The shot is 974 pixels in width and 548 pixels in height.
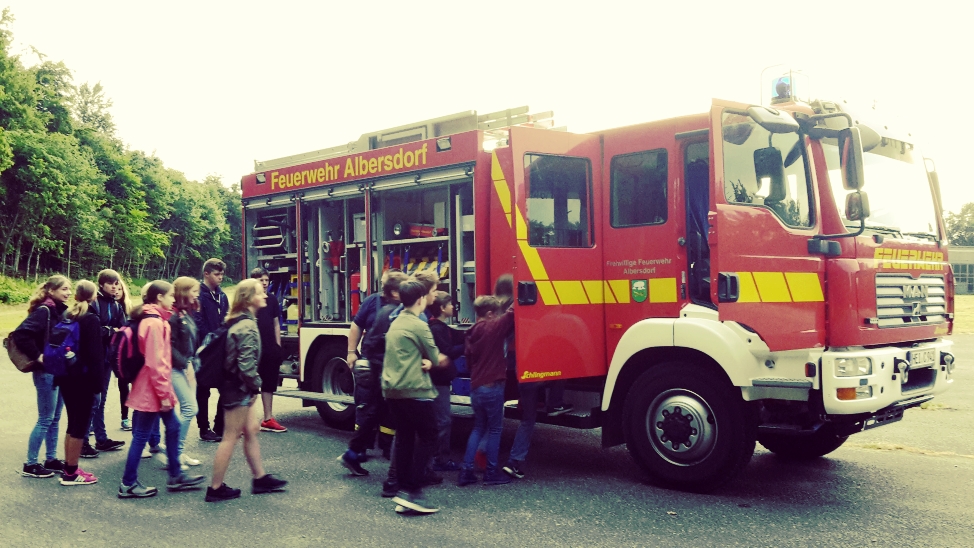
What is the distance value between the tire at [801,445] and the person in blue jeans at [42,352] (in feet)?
19.2

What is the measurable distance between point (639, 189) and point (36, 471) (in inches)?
210

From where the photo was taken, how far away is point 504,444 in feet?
26.2

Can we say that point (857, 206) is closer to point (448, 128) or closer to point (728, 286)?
point (728, 286)

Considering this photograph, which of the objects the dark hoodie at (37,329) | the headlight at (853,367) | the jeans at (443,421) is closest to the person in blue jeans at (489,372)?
the jeans at (443,421)

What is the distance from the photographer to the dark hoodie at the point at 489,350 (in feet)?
20.4

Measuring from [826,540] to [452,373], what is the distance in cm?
259

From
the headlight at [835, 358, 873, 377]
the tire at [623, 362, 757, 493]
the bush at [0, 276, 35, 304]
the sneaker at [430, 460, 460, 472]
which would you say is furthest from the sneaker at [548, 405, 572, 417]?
the bush at [0, 276, 35, 304]

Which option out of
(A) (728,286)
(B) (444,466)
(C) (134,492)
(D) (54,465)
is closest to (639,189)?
(A) (728,286)

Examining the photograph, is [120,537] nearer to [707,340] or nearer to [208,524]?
[208,524]

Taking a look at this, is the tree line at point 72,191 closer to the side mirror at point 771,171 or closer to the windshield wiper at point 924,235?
the side mirror at point 771,171

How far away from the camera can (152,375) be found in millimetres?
5938

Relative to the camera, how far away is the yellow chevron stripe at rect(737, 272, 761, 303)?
5.61 metres

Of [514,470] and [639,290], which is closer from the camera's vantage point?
[514,470]

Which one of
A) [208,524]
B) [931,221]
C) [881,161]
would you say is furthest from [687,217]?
[208,524]
